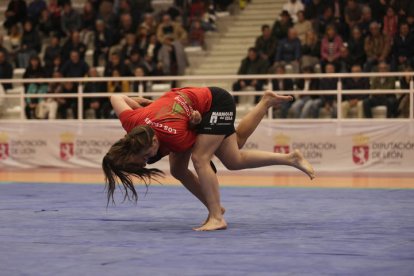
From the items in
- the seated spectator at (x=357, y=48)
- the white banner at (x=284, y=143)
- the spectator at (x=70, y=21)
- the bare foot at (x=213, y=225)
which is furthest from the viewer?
the spectator at (x=70, y=21)

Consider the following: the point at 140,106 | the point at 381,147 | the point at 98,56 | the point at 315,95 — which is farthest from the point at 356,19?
the point at 140,106

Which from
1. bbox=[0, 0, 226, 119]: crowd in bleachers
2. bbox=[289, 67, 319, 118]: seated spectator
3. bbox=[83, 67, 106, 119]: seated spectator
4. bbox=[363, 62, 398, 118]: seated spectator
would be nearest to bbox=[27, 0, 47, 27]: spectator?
bbox=[0, 0, 226, 119]: crowd in bleachers

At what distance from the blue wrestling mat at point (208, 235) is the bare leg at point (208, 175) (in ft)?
0.53

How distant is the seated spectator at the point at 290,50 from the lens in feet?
48.8

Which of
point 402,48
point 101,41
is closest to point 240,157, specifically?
point 402,48

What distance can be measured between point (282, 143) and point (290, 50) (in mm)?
2515

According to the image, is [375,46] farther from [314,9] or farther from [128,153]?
[128,153]

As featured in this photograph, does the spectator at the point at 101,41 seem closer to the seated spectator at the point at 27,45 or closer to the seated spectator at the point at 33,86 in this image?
the seated spectator at the point at 33,86

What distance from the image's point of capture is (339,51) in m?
14.4

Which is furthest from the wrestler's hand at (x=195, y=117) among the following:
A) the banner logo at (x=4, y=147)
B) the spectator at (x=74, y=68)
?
the spectator at (x=74, y=68)

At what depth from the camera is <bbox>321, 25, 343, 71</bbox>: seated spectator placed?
14352 mm

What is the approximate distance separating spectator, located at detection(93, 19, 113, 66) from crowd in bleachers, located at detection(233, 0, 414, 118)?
3590 mm

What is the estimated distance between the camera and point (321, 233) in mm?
5875

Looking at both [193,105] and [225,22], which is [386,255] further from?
[225,22]
